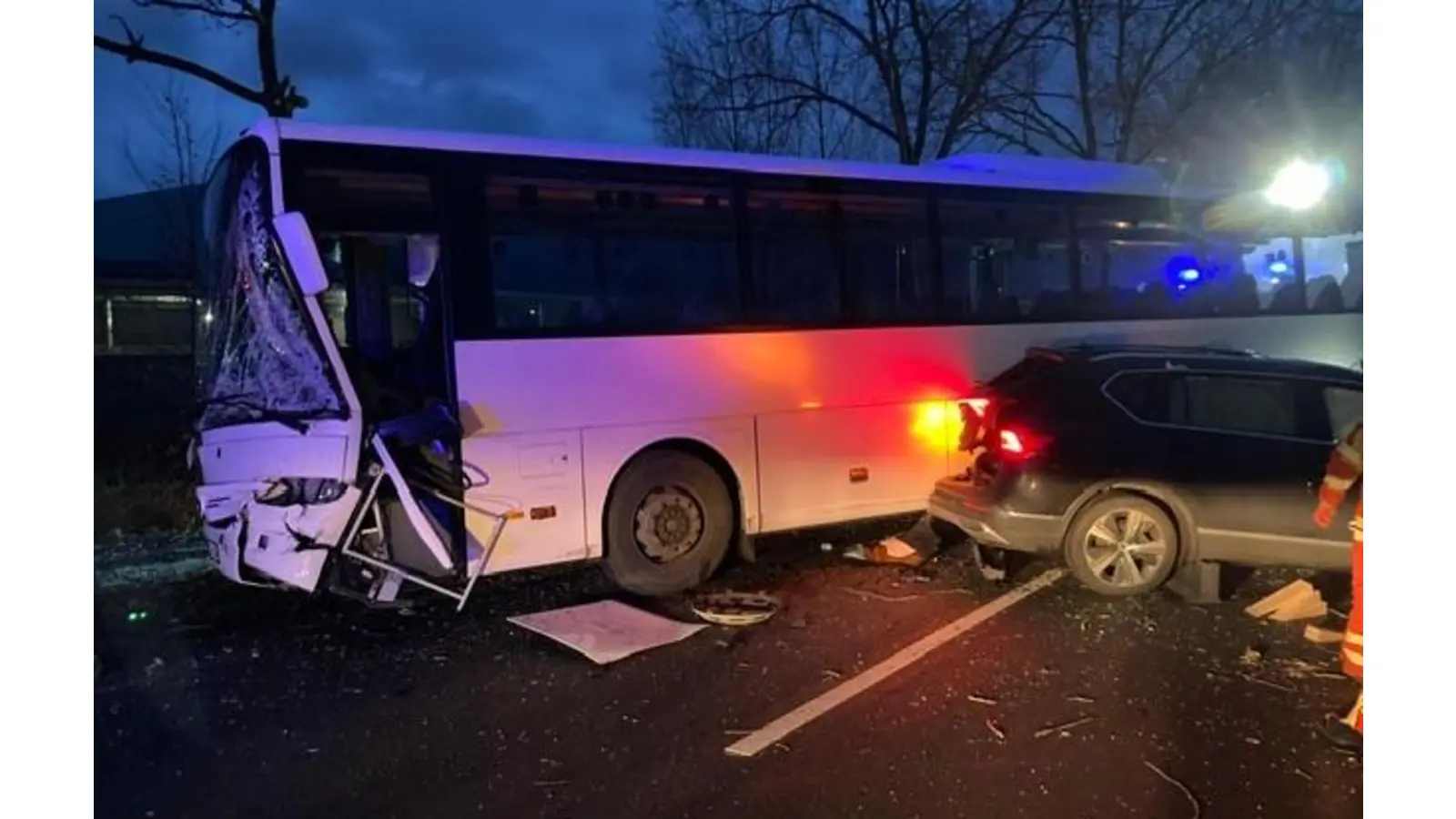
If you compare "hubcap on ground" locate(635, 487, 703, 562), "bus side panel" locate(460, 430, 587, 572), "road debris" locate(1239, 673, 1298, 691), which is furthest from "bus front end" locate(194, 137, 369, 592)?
"road debris" locate(1239, 673, 1298, 691)

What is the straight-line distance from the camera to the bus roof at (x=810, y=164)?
646 centimetres

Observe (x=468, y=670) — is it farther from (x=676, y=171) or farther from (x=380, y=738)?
(x=676, y=171)

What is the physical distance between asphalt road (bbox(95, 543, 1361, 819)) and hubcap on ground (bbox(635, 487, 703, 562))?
0.52 metres

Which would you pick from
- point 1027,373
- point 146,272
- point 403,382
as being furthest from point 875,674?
point 146,272

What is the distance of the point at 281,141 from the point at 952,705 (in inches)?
196

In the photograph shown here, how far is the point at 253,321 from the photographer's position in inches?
252

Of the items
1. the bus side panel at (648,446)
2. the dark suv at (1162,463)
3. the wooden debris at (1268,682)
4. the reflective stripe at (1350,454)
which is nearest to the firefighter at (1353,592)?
the reflective stripe at (1350,454)

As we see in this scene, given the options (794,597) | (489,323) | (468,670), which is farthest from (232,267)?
(794,597)

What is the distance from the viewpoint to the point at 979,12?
17.4m

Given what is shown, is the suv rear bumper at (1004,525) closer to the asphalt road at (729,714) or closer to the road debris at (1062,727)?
the asphalt road at (729,714)

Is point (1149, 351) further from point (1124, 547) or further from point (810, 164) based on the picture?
point (810, 164)

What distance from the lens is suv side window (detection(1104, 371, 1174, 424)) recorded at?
7.03m

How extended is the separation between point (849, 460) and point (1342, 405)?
11.5 ft

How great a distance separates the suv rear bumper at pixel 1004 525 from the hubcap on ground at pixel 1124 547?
10.4 inches
